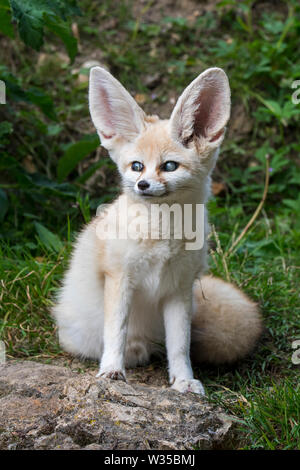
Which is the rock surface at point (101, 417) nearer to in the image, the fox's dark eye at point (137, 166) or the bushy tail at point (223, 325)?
the bushy tail at point (223, 325)

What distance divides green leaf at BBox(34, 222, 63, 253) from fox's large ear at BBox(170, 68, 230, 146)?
63.0 inches

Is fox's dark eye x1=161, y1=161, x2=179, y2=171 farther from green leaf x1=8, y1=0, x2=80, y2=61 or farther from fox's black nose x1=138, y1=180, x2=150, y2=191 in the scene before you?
green leaf x1=8, y1=0, x2=80, y2=61

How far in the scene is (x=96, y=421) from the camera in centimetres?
221

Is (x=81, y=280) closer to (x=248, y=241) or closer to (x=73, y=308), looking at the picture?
(x=73, y=308)

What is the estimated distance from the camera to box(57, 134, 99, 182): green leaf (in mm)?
4219

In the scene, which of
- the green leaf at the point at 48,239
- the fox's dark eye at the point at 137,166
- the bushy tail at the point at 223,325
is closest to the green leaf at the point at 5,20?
the green leaf at the point at 48,239

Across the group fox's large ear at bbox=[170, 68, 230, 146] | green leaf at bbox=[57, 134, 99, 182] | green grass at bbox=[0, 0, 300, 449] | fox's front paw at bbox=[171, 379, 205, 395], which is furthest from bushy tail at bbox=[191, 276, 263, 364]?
green leaf at bbox=[57, 134, 99, 182]

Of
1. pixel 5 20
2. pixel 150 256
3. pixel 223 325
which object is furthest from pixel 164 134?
pixel 5 20

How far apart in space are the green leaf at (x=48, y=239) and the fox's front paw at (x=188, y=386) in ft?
4.79

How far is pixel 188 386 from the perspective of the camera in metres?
2.82

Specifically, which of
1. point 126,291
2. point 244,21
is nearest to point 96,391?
point 126,291

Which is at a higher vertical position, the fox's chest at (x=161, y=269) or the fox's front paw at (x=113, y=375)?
the fox's chest at (x=161, y=269)

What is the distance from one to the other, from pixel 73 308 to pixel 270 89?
10.9ft

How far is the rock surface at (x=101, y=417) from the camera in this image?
2146mm
